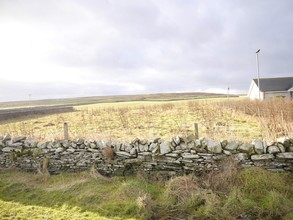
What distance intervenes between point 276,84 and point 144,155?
38600mm

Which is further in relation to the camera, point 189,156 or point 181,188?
point 189,156

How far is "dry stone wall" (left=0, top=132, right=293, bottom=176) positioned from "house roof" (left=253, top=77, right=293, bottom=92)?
34352mm

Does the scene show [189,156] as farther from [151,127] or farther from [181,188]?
[151,127]

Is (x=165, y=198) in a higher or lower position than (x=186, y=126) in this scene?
lower

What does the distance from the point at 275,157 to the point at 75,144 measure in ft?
19.7

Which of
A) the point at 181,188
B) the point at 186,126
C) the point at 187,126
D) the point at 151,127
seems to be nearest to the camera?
the point at 181,188

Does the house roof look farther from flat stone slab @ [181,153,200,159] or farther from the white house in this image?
flat stone slab @ [181,153,200,159]

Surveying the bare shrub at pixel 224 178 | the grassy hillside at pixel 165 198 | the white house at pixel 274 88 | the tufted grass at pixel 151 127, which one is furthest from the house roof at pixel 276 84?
the grassy hillside at pixel 165 198

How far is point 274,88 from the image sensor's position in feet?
119

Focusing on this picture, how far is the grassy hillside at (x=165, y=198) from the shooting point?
14.7 ft

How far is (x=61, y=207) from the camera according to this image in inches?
201

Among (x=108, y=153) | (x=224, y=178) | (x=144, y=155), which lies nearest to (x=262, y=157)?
(x=224, y=178)

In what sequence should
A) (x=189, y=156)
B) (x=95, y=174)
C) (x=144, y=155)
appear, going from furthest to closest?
(x=95, y=174) < (x=144, y=155) < (x=189, y=156)

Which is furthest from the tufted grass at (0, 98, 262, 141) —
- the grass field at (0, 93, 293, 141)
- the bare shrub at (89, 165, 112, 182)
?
the bare shrub at (89, 165, 112, 182)
